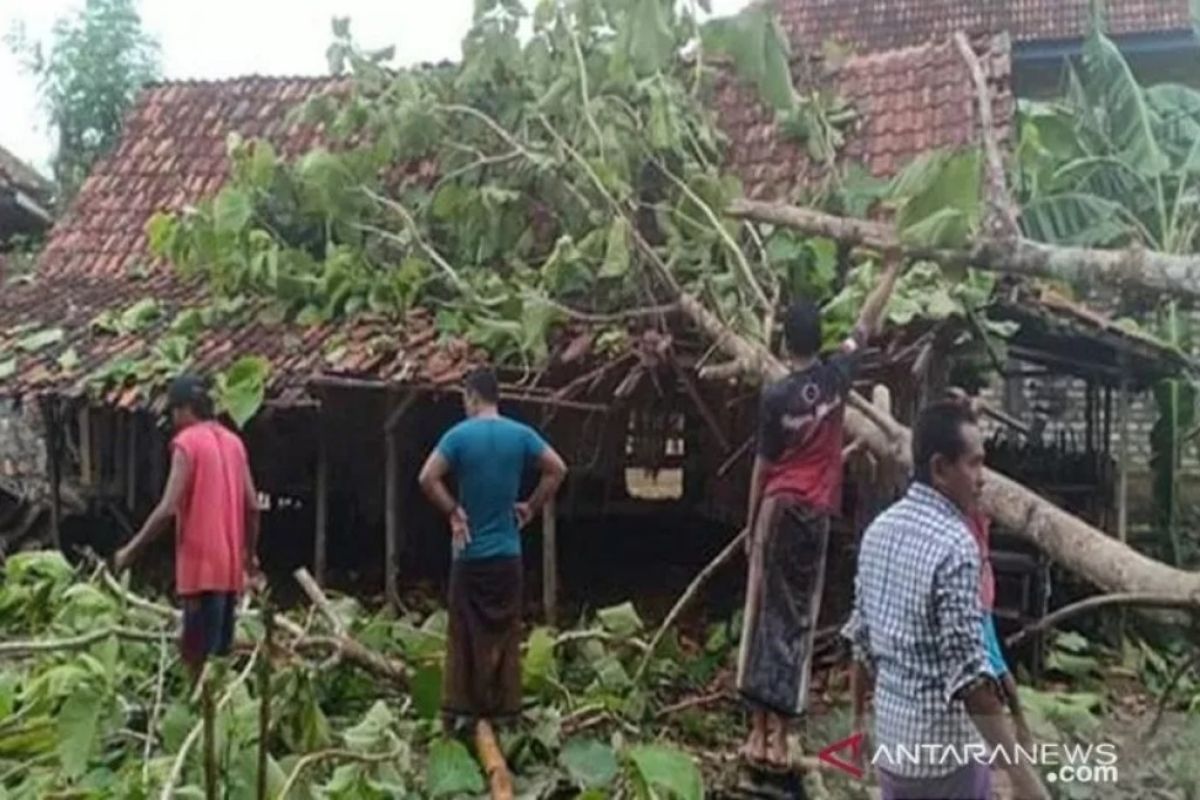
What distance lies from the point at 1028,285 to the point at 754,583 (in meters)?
4.25

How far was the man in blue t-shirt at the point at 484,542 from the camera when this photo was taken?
5746 millimetres

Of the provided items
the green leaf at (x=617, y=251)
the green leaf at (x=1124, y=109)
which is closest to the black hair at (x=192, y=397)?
the green leaf at (x=617, y=251)

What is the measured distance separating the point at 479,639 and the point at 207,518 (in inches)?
52.9

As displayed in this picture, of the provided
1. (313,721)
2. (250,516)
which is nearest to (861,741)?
(313,721)

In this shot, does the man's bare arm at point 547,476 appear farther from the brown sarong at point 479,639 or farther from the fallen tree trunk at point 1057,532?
the fallen tree trunk at point 1057,532

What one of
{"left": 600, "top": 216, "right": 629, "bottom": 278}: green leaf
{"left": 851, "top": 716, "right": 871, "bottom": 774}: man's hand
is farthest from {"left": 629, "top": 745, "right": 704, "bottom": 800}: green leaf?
{"left": 600, "top": 216, "right": 629, "bottom": 278}: green leaf

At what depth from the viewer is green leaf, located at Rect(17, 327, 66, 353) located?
1072 cm

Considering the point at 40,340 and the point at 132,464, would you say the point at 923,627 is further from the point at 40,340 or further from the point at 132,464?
the point at 132,464

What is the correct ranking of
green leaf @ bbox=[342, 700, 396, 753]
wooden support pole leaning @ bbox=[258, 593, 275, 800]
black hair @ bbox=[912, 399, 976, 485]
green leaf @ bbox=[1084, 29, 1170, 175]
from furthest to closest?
green leaf @ bbox=[1084, 29, 1170, 175], green leaf @ bbox=[342, 700, 396, 753], wooden support pole leaning @ bbox=[258, 593, 275, 800], black hair @ bbox=[912, 399, 976, 485]

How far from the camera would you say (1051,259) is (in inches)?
176

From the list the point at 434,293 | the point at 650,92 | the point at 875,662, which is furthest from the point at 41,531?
the point at 875,662

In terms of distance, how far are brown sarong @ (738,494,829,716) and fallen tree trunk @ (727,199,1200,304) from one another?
1022 millimetres

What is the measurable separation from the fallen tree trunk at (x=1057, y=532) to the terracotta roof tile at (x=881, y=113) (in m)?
4.18

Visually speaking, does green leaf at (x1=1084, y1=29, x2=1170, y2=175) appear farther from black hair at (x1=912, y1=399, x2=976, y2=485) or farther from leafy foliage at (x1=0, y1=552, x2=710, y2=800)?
black hair at (x1=912, y1=399, x2=976, y2=485)
